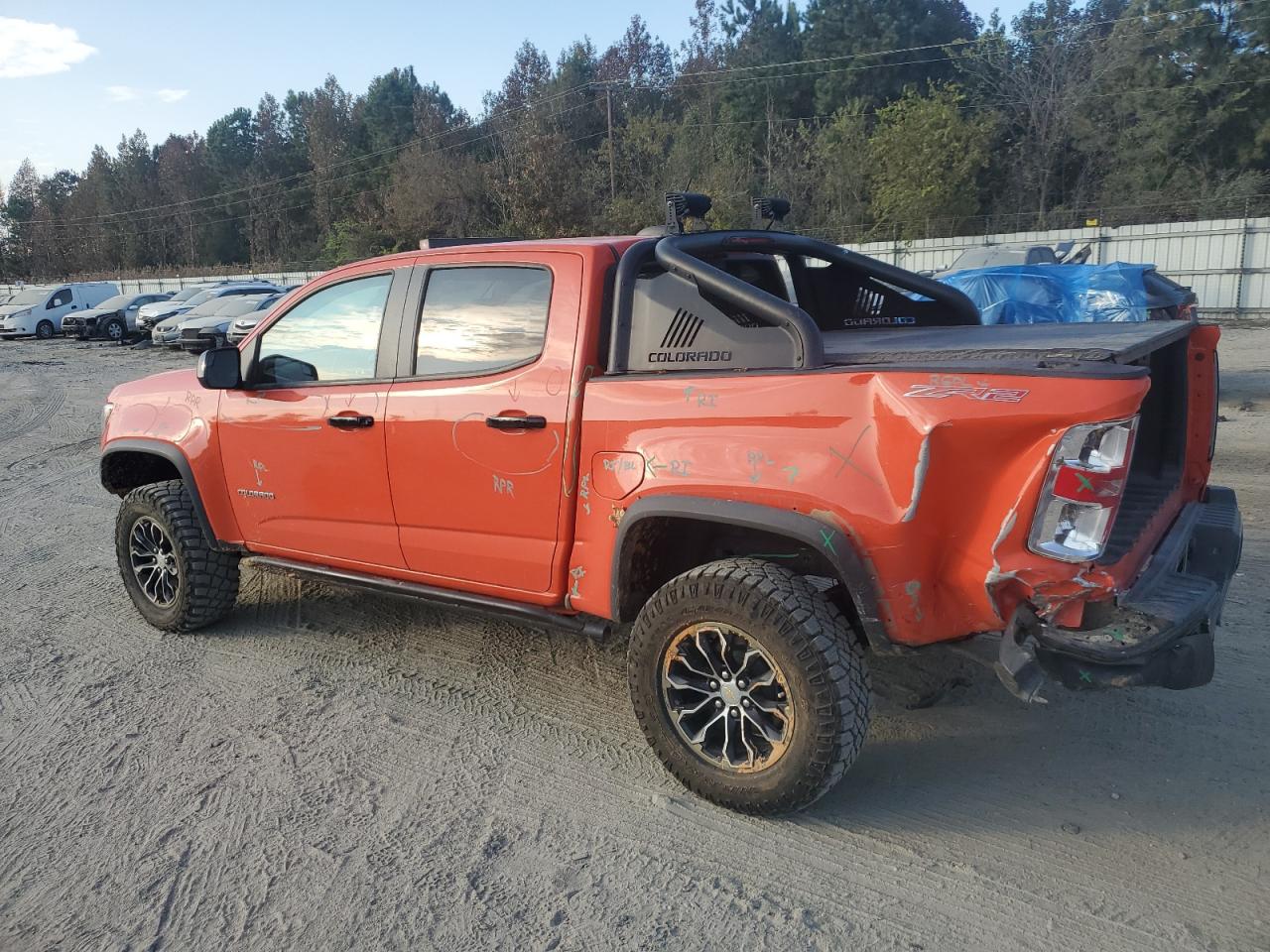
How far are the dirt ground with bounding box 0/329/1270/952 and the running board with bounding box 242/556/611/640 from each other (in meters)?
0.43

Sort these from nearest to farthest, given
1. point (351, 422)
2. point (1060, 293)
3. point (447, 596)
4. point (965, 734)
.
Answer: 1. point (965, 734)
2. point (447, 596)
3. point (351, 422)
4. point (1060, 293)

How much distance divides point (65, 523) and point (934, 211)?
110 ft

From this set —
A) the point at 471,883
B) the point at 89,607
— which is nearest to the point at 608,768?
the point at 471,883

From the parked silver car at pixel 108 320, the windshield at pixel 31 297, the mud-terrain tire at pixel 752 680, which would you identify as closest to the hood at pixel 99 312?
the parked silver car at pixel 108 320

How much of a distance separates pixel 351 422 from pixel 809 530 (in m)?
2.09

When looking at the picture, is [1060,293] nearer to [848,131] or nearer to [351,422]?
[351,422]

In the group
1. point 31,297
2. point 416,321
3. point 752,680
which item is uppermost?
point 416,321

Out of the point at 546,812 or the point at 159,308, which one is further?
the point at 159,308

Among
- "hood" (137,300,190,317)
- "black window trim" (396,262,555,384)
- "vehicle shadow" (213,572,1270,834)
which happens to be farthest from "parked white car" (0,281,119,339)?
"black window trim" (396,262,555,384)

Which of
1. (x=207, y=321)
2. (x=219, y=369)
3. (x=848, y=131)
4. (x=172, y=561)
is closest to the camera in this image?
(x=219, y=369)

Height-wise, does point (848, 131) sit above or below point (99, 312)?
above

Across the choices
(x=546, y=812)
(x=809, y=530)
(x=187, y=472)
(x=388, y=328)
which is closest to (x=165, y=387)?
(x=187, y=472)

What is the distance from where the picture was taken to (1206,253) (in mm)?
24141

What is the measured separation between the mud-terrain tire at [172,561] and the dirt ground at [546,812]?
0.19 meters
